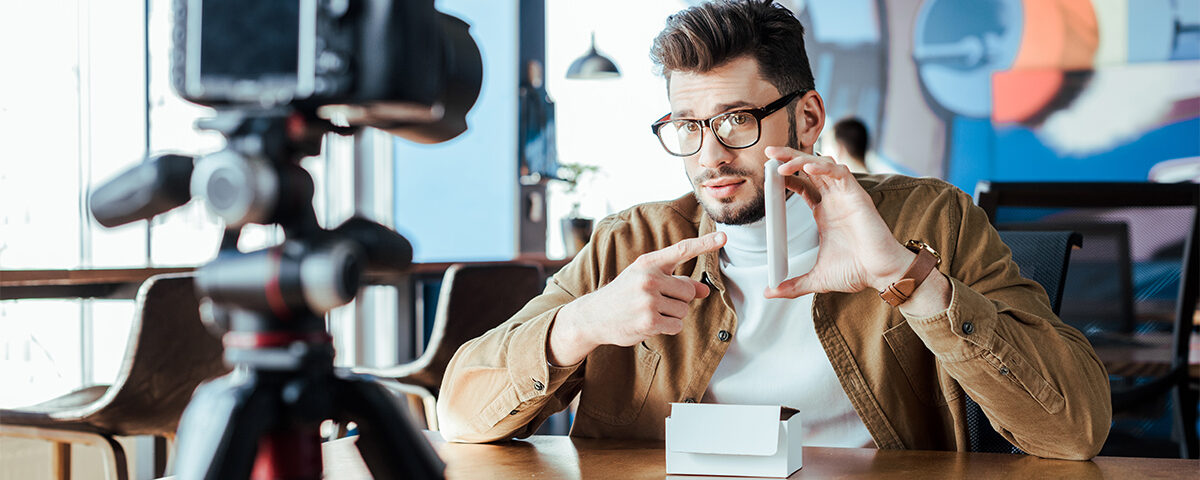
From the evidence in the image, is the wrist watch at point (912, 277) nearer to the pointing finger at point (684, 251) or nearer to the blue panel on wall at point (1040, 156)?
the pointing finger at point (684, 251)

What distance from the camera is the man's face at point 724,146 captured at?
1.54 m

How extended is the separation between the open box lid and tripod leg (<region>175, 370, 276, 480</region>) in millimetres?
577

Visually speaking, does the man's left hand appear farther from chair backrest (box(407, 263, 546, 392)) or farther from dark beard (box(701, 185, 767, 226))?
chair backrest (box(407, 263, 546, 392))

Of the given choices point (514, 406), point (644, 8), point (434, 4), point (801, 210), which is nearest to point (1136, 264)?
point (801, 210)

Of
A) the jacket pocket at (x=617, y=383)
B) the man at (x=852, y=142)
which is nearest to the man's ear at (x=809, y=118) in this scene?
the jacket pocket at (x=617, y=383)

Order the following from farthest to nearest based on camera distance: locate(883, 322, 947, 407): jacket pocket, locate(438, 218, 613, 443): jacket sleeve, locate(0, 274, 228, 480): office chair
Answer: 1. locate(0, 274, 228, 480): office chair
2. locate(883, 322, 947, 407): jacket pocket
3. locate(438, 218, 613, 443): jacket sleeve

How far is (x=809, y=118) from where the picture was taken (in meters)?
1.68

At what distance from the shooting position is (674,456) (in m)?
1.05

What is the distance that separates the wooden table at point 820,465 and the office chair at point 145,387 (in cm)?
117

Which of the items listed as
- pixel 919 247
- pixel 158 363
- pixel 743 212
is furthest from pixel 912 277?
pixel 158 363

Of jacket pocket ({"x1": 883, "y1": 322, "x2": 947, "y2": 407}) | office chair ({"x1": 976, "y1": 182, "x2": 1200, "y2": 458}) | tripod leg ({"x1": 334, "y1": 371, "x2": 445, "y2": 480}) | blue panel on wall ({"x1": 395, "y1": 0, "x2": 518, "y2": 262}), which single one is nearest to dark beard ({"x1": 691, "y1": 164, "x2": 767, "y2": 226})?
jacket pocket ({"x1": 883, "y1": 322, "x2": 947, "y2": 407})

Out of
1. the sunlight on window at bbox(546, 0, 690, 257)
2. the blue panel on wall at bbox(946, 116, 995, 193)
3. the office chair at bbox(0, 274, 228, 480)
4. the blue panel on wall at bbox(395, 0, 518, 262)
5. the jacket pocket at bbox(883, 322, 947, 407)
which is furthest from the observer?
the sunlight on window at bbox(546, 0, 690, 257)

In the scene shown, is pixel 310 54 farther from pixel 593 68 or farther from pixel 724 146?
pixel 593 68

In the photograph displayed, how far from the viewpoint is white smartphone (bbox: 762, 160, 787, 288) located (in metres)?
1.15
